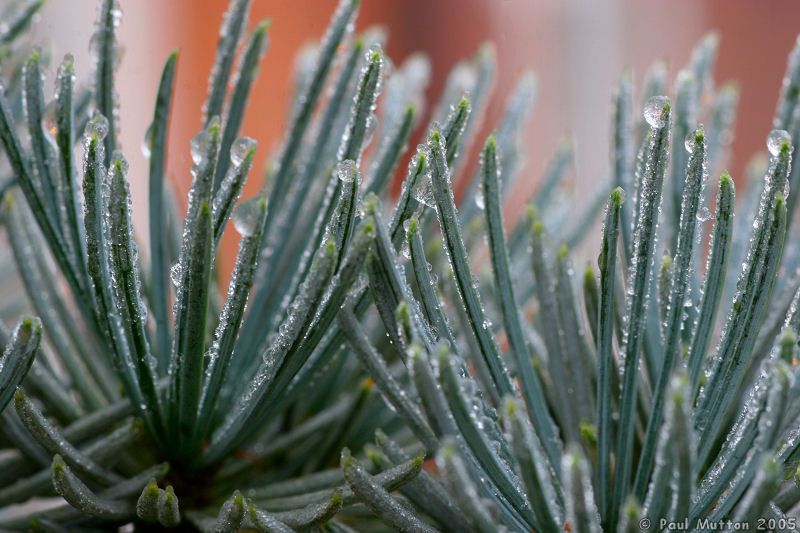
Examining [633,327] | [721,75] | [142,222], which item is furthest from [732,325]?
[721,75]

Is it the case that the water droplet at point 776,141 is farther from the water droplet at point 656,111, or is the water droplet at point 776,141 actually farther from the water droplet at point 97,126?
the water droplet at point 97,126

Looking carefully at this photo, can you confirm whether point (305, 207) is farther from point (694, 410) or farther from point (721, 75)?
point (721, 75)

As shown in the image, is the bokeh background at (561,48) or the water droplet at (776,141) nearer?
the water droplet at (776,141)

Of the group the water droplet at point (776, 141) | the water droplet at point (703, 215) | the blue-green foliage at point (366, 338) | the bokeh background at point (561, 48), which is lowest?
the blue-green foliage at point (366, 338)

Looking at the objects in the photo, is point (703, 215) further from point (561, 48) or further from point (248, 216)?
point (561, 48)

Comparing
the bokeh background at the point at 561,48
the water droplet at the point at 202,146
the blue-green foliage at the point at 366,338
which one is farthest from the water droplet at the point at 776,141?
the bokeh background at the point at 561,48
